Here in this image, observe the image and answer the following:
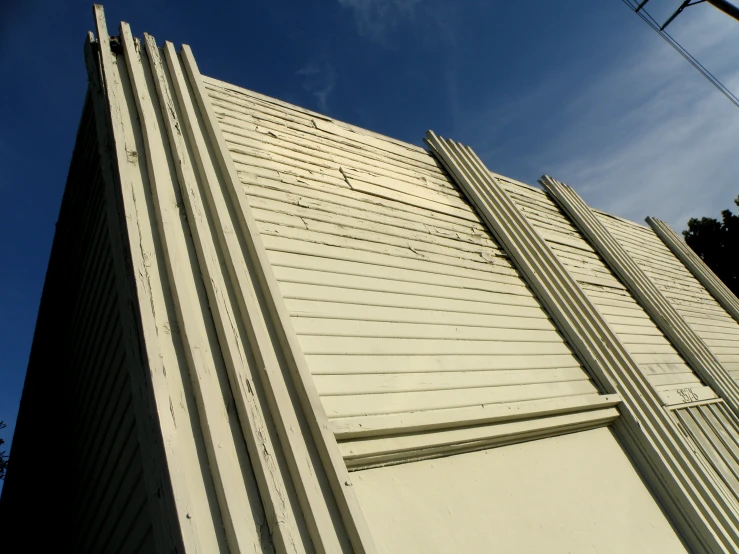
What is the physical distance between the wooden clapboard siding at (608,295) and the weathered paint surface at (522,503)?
2136 mm

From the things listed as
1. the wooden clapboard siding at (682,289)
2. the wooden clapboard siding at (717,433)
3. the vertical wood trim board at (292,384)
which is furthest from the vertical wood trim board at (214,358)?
the wooden clapboard siding at (682,289)

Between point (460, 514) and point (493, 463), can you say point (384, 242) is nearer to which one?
point (493, 463)

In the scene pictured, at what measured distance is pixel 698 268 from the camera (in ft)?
32.1

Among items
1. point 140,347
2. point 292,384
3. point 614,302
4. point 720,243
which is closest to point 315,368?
point 292,384

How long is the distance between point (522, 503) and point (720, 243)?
78.8 ft

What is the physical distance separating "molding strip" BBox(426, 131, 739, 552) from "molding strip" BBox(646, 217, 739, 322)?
5941 millimetres

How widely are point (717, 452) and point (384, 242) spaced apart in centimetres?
389

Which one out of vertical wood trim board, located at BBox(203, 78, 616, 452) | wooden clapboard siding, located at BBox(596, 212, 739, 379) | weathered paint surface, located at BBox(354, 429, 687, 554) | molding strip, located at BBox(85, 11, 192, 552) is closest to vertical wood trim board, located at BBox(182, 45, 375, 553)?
vertical wood trim board, located at BBox(203, 78, 616, 452)

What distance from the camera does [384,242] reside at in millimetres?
4012

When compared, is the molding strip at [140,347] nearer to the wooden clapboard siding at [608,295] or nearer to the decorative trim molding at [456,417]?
the decorative trim molding at [456,417]

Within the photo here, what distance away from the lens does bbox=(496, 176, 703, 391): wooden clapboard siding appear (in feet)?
18.4

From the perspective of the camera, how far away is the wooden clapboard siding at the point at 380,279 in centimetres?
298

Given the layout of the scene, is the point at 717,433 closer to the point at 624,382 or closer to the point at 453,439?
the point at 624,382

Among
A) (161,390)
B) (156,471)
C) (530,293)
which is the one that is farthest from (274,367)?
(530,293)
